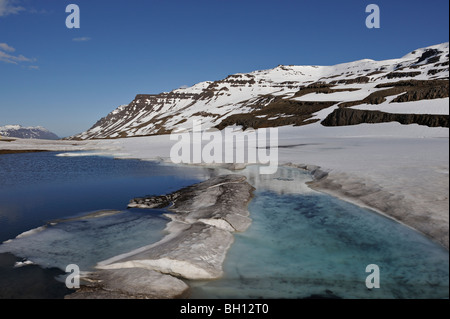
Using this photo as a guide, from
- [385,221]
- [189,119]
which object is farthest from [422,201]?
[189,119]

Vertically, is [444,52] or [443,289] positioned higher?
[444,52]

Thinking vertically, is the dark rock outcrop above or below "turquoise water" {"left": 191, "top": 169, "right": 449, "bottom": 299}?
above

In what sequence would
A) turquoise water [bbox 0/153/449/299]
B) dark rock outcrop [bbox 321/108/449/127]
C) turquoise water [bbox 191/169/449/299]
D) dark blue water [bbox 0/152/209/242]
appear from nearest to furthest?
turquoise water [bbox 191/169/449/299] < turquoise water [bbox 0/153/449/299] < dark blue water [bbox 0/152/209/242] < dark rock outcrop [bbox 321/108/449/127]

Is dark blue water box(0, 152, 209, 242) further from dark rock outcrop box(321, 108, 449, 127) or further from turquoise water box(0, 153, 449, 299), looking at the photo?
dark rock outcrop box(321, 108, 449, 127)

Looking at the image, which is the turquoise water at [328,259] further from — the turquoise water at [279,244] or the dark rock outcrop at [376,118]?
the dark rock outcrop at [376,118]

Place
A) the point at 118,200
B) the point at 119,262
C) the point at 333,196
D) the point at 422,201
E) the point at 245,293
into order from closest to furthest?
the point at 245,293 → the point at 119,262 → the point at 422,201 → the point at 333,196 → the point at 118,200

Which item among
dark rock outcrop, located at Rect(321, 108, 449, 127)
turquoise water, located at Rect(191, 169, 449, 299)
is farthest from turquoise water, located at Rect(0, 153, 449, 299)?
dark rock outcrop, located at Rect(321, 108, 449, 127)
